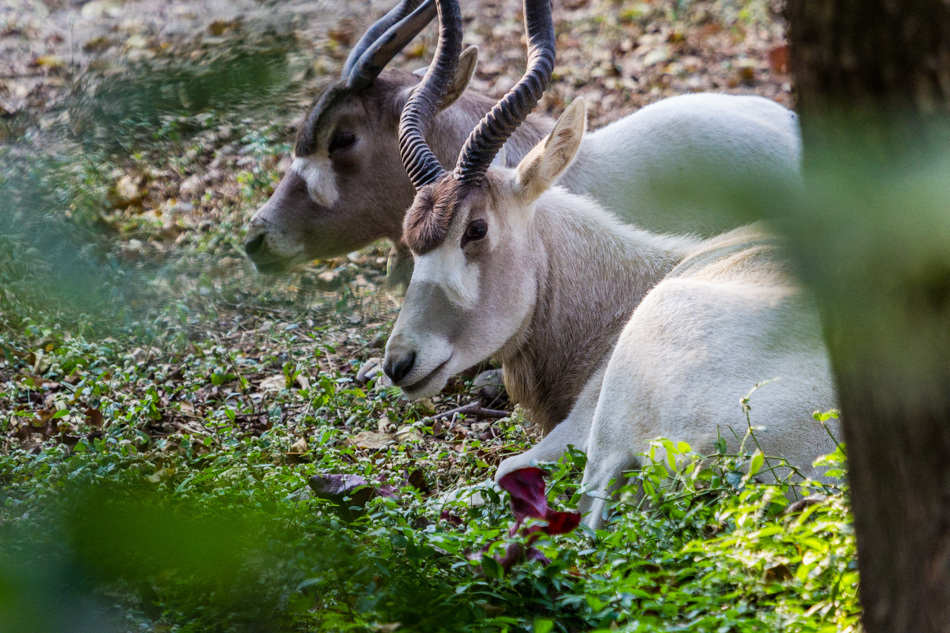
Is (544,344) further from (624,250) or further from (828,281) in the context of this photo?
(828,281)

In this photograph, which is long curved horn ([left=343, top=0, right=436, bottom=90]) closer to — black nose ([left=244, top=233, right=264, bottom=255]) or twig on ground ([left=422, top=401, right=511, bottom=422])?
black nose ([left=244, top=233, right=264, bottom=255])

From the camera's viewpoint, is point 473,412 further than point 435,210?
Yes

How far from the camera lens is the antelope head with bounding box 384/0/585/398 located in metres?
3.68

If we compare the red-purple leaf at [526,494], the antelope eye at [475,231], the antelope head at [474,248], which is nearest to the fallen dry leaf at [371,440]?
the antelope head at [474,248]

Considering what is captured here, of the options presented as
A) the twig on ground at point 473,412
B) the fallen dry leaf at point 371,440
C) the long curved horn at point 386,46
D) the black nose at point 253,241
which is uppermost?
the long curved horn at point 386,46

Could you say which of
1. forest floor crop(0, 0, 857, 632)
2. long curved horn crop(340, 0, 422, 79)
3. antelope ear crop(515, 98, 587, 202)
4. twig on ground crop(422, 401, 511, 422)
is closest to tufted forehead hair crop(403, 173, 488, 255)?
antelope ear crop(515, 98, 587, 202)

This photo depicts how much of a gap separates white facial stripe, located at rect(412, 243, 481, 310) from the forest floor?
713 mm

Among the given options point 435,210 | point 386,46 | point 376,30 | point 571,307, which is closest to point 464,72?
point 386,46

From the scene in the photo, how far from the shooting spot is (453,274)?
3709 mm

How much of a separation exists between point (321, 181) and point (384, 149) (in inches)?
15.7

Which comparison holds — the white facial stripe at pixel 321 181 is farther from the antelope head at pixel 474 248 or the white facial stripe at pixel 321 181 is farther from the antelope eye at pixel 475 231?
the antelope eye at pixel 475 231

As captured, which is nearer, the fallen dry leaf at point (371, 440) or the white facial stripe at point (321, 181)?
the fallen dry leaf at point (371, 440)

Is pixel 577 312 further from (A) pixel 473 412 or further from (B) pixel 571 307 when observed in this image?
(A) pixel 473 412

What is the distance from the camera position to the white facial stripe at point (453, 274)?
3.70m
